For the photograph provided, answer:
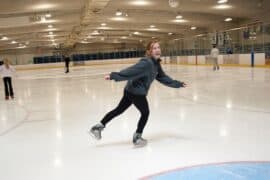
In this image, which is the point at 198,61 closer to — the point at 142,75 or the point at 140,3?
the point at 140,3

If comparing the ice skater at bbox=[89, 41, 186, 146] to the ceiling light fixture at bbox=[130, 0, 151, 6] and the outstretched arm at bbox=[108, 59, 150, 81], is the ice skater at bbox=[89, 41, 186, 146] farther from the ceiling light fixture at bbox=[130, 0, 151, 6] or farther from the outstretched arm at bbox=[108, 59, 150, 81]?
the ceiling light fixture at bbox=[130, 0, 151, 6]

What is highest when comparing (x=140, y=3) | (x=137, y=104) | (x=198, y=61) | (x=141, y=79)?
(x=140, y=3)

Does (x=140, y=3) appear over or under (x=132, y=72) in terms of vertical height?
over

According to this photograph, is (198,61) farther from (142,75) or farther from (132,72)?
(132,72)

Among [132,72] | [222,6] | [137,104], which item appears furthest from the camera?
[222,6]

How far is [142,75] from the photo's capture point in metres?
3.73

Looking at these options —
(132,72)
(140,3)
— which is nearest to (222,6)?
(140,3)

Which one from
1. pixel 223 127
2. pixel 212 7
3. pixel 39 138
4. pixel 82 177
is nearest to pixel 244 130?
pixel 223 127

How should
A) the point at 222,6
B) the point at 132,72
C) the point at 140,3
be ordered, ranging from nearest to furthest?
the point at 132,72 < the point at 140,3 < the point at 222,6

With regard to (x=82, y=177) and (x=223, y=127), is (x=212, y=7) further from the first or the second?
(x=82, y=177)

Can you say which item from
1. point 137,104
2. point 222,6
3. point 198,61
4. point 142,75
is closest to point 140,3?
point 222,6

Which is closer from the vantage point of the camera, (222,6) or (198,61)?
(222,6)

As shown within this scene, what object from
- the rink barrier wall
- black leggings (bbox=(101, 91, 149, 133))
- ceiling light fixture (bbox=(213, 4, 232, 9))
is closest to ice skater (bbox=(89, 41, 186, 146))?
black leggings (bbox=(101, 91, 149, 133))

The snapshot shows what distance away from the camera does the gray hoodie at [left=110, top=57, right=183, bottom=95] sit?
11.8 ft
